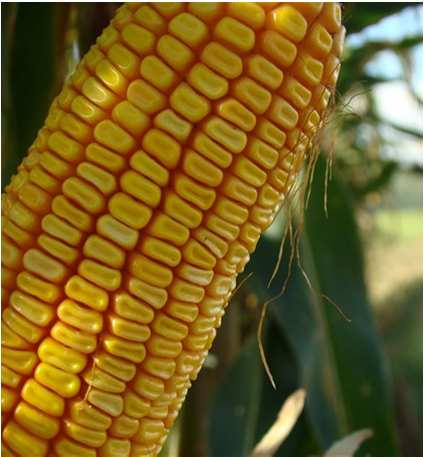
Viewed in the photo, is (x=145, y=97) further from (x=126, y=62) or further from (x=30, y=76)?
(x=30, y=76)

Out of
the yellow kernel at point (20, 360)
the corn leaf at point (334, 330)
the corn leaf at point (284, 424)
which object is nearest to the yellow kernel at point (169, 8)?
the yellow kernel at point (20, 360)

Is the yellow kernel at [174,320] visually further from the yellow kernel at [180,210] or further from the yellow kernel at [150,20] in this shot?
the yellow kernel at [150,20]

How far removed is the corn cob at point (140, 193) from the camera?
427 mm

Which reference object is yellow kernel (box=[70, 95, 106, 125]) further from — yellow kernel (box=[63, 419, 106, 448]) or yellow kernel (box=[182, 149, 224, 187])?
yellow kernel (box=[63, 419, 106, 448])

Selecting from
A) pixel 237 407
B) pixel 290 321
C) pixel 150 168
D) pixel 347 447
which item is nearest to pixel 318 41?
pixel 150 168

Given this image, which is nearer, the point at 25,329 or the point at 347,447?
the point at 25,329

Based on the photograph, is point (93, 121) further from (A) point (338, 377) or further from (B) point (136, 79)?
(A) point (338, 377)

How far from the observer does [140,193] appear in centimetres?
44

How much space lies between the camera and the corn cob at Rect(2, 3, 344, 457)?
43cm

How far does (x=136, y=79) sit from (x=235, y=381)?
0.71 m

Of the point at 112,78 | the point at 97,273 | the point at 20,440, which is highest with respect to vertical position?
the point at 112,78

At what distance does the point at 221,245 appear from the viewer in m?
0.45

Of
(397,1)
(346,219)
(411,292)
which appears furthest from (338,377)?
(411,292)

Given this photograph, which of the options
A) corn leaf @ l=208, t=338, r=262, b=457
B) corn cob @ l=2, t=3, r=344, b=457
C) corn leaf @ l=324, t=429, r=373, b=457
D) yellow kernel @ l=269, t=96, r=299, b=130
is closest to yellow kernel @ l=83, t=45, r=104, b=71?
corn cob @ l=2, t=3, r=344, b=457
